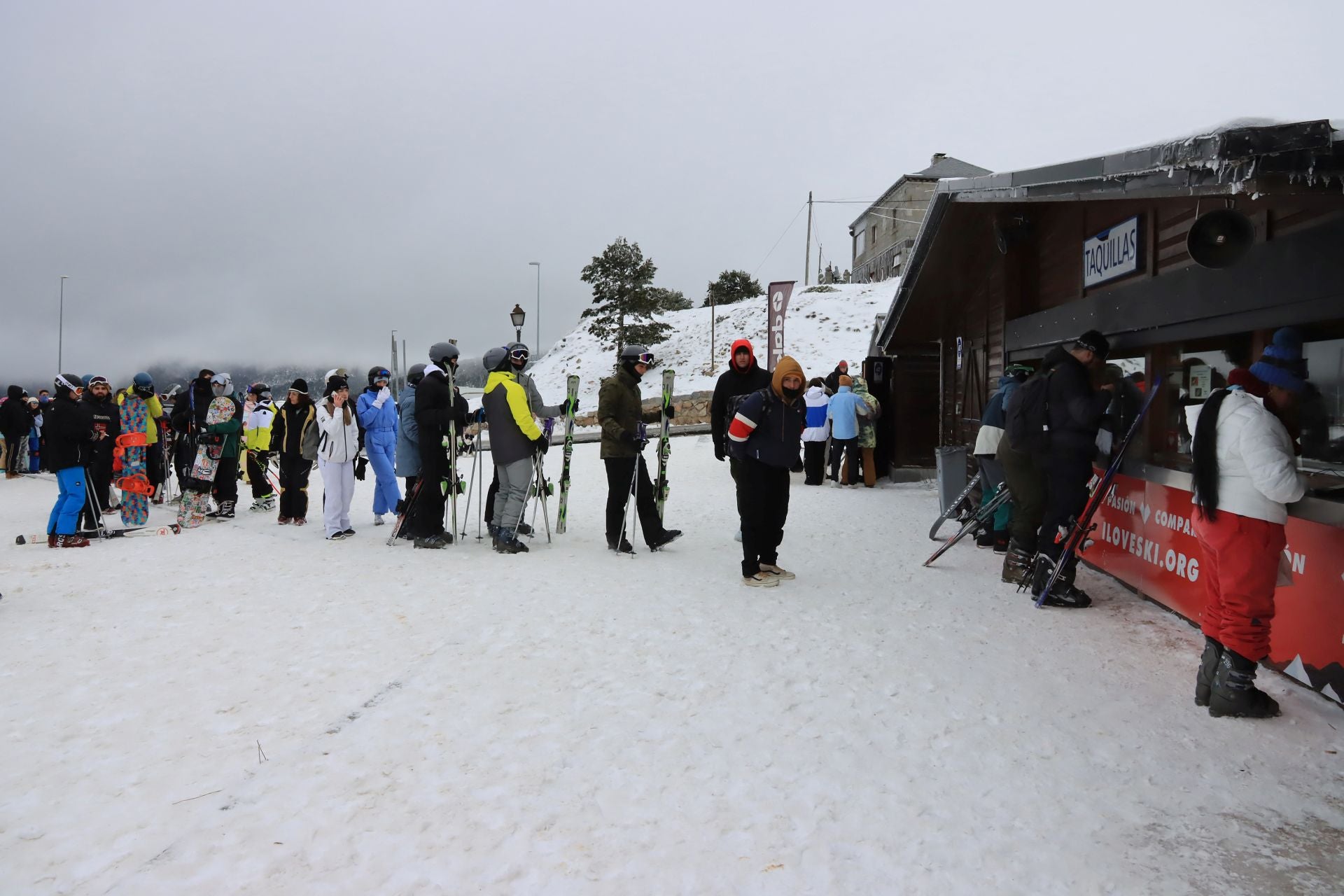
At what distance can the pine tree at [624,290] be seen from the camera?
156ft

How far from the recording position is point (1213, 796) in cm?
313

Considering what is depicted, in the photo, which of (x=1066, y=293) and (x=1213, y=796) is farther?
(x=1066, y=293)

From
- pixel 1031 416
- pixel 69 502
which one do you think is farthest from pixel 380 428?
pixel 1031 416

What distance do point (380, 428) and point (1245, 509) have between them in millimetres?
8457

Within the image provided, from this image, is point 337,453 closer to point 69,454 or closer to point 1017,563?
point 69,454

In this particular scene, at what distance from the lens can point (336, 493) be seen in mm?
8945

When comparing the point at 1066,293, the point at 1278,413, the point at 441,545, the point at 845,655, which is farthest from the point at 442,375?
the point at 1278,413

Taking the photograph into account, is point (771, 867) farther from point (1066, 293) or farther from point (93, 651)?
point (1066, 293)

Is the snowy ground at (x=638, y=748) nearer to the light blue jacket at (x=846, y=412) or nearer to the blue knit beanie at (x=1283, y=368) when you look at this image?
the blue knit beanie at (x=1283, y=368)

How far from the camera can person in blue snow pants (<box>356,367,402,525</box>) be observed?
9.48m

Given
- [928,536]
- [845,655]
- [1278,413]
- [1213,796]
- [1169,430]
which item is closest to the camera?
[1213,796]

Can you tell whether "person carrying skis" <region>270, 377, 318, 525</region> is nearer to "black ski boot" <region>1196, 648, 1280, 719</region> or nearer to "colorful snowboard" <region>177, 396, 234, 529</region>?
"colorful snowboard" <region>177, 396, 234, 529</region>

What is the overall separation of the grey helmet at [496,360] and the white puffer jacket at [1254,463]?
19.8 ft

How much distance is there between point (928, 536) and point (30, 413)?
66.0 ft
